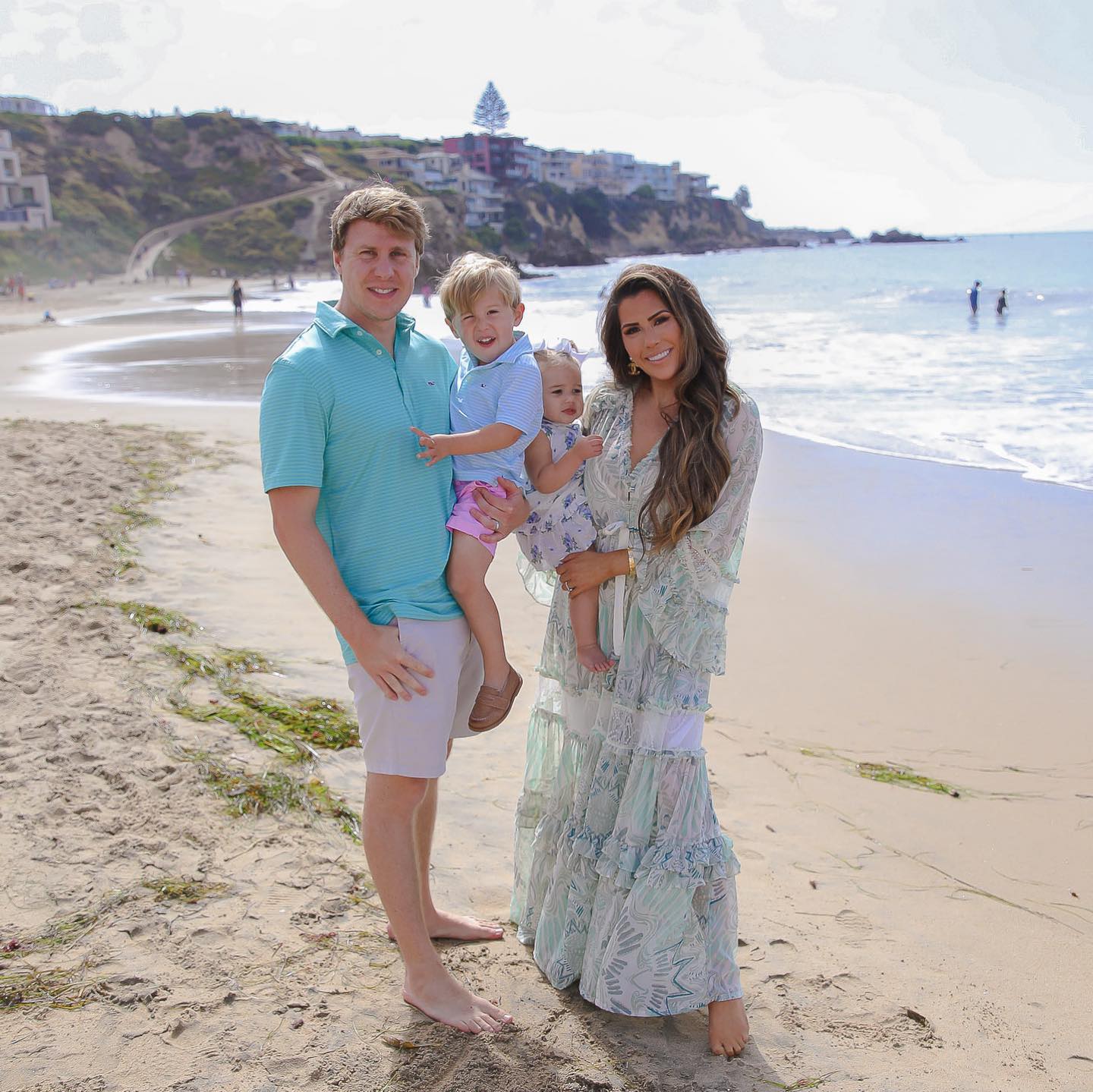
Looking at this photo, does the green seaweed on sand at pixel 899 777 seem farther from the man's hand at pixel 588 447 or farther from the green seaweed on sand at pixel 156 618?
the green seaweed on sand at pixel 156 618

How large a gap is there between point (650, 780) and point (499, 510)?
0.79 m

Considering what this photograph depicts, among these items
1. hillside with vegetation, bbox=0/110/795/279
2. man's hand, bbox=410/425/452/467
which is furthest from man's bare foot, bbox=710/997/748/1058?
hillside with vegetation, bbox=0/110/795/279

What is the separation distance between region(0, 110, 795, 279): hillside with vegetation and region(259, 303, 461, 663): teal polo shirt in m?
50.4

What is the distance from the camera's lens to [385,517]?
8.01 ft

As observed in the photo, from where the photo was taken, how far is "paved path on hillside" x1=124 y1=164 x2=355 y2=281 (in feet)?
204

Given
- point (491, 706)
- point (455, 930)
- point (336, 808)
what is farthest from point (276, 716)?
point (491, 706)

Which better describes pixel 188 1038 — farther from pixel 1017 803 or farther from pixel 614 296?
pixel 1017 803

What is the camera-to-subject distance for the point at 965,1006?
271 centimetres

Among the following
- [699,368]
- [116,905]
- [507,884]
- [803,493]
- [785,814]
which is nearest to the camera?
[699,368]

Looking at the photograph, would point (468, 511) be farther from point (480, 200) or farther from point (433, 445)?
point (480, 200)

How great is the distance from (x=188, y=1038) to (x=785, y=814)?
2.22m

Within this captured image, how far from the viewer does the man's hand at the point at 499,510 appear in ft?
8.31

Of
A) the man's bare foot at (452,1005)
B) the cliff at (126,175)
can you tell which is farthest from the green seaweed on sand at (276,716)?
the cliff at (126,175)

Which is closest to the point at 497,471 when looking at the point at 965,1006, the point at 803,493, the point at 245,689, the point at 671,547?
the point at 671,547
